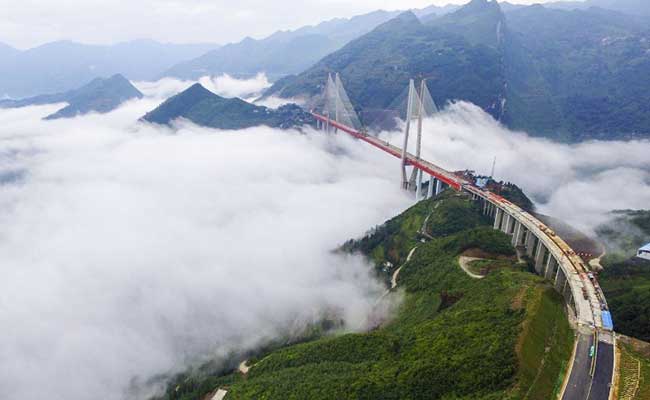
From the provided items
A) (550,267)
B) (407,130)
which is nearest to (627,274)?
(550,267)

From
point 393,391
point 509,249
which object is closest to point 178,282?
point 509,249

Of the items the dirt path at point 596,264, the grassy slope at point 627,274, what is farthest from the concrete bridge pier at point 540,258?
the grassy slope at point 627,274

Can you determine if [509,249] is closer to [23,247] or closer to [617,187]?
[617,187]

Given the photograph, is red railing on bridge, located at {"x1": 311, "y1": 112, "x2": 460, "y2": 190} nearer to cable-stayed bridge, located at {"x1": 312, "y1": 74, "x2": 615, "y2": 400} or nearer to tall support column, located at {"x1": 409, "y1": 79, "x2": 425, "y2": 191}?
cable-stayed bridge, located at {"x1": 312, "y1": 74, "x2": 615, "y2": 400}

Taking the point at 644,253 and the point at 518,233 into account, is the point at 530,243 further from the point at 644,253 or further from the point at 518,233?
the point at 644,253

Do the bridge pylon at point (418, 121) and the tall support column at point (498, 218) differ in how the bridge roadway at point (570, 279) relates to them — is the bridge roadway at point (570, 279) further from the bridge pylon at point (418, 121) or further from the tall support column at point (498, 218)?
the bridge pylon at point (418, 121)

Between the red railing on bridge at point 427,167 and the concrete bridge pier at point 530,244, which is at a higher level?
the red railing on bridge at point 427,167

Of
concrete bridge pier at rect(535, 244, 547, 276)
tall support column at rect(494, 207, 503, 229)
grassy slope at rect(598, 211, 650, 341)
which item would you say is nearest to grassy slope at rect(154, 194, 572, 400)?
concrete bridge pier at rect(535, 244, 547, 276)

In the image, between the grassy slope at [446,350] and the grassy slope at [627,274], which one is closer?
the grassy slope at [446,350]
